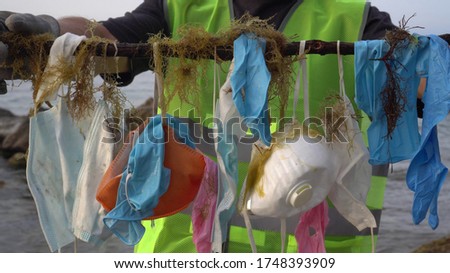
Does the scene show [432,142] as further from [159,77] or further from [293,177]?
[159,77]

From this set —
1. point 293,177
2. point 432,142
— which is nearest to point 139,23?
point 293,177

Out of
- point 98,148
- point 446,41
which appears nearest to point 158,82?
point 98,148

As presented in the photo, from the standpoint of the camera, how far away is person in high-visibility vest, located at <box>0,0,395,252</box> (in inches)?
66.0

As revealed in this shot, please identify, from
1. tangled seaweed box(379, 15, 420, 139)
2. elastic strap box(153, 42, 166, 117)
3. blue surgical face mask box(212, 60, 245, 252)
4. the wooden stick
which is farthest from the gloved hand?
tangled seaweed box(379, 15, 420, 139)

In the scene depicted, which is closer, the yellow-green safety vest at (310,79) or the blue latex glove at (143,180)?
the blue latex glove at (143,180)

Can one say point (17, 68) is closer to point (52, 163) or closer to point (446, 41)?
point (52, 163)

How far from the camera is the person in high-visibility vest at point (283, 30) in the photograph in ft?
5.50

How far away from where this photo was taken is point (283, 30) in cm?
172

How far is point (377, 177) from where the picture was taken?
5.69 ft

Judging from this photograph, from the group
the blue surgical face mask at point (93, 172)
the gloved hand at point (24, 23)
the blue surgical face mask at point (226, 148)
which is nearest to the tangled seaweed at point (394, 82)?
the blue surgical face mask at point (226, 148)

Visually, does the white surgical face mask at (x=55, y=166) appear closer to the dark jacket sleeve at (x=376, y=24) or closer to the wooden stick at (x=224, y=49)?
the wooden stick at (x=224, y=49)

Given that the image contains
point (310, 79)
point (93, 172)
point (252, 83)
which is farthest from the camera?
point (310, 79)

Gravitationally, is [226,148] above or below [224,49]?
below

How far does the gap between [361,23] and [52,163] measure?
2.74 ft
